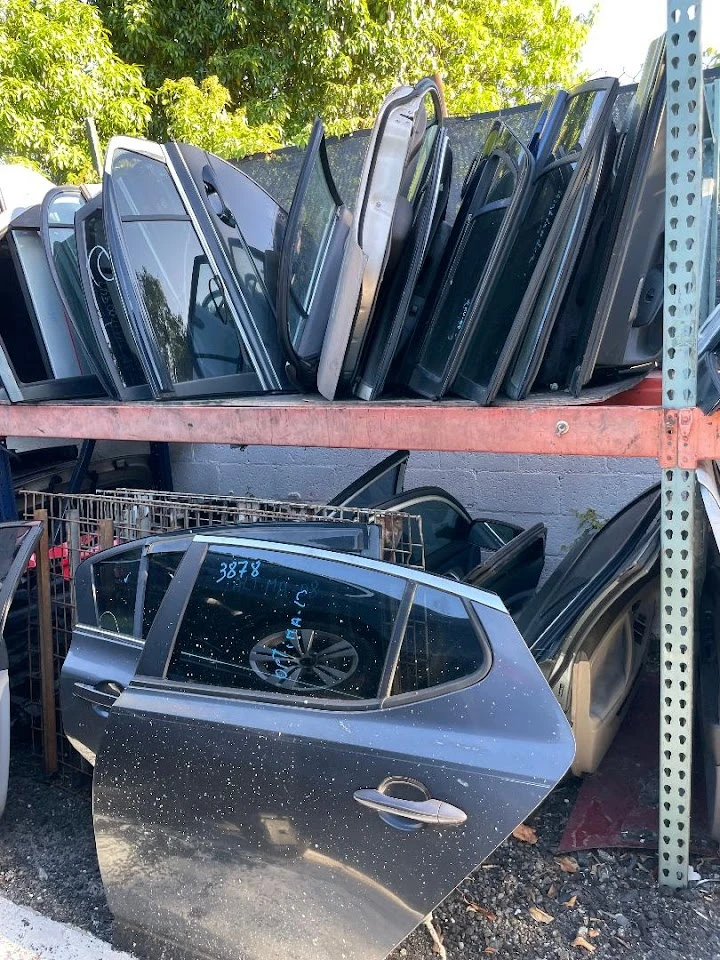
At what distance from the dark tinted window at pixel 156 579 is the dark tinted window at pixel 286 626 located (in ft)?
0.49

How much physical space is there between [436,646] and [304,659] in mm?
407

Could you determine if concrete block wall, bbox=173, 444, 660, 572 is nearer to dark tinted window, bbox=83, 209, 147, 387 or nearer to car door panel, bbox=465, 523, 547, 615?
car door panel, bbox=465, 523, 547, 615

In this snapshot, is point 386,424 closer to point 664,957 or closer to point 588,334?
point 588,334

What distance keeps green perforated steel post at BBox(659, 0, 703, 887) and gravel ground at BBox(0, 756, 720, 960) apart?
0.15 metres

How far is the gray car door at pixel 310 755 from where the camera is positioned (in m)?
1.76

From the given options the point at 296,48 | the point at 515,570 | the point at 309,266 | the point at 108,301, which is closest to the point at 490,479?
the point at 515,570

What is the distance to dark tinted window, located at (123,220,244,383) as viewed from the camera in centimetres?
322

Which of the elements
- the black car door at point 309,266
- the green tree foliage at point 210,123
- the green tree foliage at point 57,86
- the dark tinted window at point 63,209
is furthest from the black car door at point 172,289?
the green tree foliage at point 57,86

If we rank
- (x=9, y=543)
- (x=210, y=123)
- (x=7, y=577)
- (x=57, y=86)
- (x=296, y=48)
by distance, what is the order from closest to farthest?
(x=7, y=577) < (x=9, y=543) < (x=57, y=86) < (x=210, y=123) < (x=296, y=48)

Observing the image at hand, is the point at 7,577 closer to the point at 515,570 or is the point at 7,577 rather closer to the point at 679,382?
the point at 515,570

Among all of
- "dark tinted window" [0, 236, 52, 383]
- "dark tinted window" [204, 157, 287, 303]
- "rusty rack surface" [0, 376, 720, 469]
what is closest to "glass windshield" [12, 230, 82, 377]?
"dark tinted window" [0, 236, 52, 383]

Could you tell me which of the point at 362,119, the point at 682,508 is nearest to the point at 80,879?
the point at 682,508

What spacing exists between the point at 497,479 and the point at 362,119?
21.8 feet

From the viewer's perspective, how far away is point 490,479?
192 inches
